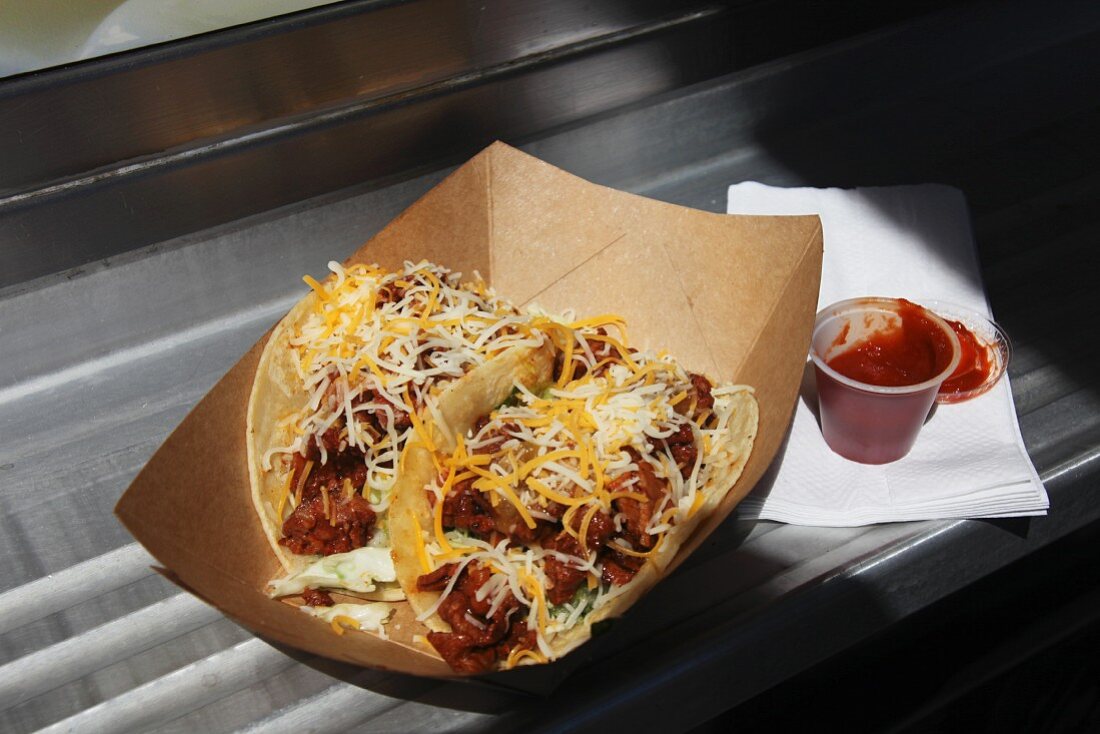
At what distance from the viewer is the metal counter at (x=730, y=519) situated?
4.25 ft

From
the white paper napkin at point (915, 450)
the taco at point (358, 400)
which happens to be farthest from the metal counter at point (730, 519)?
the taco at point (358, 400)

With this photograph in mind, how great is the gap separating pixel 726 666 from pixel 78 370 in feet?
4.47

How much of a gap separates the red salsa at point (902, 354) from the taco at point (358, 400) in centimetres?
53

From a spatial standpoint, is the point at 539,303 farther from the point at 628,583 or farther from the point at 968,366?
the point at 968,366

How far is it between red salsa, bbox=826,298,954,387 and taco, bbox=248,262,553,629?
0.53 metres

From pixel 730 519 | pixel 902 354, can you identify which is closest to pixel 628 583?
pixel 730 519

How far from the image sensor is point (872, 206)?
6.45 ft

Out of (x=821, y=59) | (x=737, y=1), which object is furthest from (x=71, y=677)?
(x=821, y=59)

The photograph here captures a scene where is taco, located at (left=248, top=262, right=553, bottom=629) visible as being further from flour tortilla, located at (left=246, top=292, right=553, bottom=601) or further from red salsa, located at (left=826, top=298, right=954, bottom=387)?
red salsa, located at (left=826, top=298, right=954, bottom=387)

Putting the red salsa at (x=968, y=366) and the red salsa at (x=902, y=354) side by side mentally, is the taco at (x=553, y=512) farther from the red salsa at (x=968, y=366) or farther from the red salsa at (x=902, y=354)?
the red salsa at (x=968, y=366)

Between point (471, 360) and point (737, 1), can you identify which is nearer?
point (471, 360)

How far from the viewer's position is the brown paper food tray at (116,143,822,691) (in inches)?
48.3

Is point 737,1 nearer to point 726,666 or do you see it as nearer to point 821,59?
point 821,59

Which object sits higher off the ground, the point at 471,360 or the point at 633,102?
the point at 633,102
